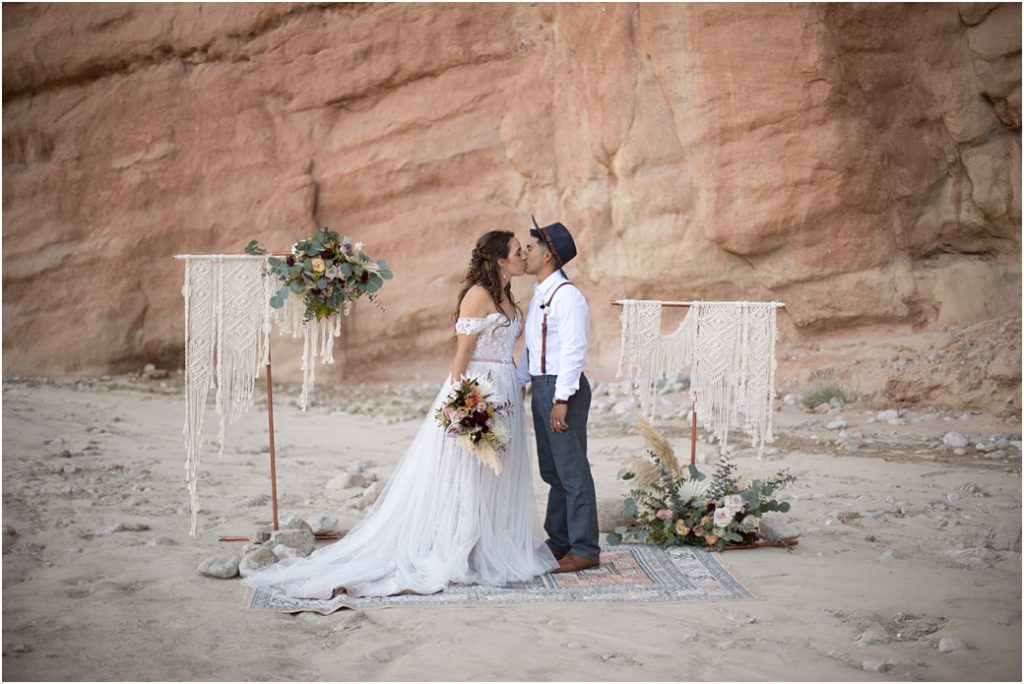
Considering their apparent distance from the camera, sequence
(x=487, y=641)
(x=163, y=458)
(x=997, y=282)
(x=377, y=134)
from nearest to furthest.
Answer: (x=487, y=641) → (x=163, y=458) → (x=997, y=282) → (x=377, y=134)

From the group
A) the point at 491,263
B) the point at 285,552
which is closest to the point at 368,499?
the point at 285,552

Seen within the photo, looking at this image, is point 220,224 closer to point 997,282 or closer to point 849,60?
point 849,60

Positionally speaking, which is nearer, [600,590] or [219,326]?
[600,590]

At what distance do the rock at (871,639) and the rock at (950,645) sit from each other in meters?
0.22

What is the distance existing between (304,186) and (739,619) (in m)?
10.9

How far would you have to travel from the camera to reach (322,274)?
593 cm

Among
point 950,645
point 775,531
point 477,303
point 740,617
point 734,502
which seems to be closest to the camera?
point 950,645

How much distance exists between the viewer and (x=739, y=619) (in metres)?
4.79

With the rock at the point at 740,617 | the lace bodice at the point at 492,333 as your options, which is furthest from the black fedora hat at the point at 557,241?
the rock at the point at 740,617

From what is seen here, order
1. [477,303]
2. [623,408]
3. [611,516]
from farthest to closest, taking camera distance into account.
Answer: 1. [623,408]
2. [611,516]
3. [477,303]

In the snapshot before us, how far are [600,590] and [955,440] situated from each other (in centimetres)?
499

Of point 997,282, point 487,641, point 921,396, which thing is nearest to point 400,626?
point 487,641

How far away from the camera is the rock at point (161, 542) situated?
605 cm

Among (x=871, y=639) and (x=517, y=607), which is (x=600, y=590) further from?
(x=871, y=639)
